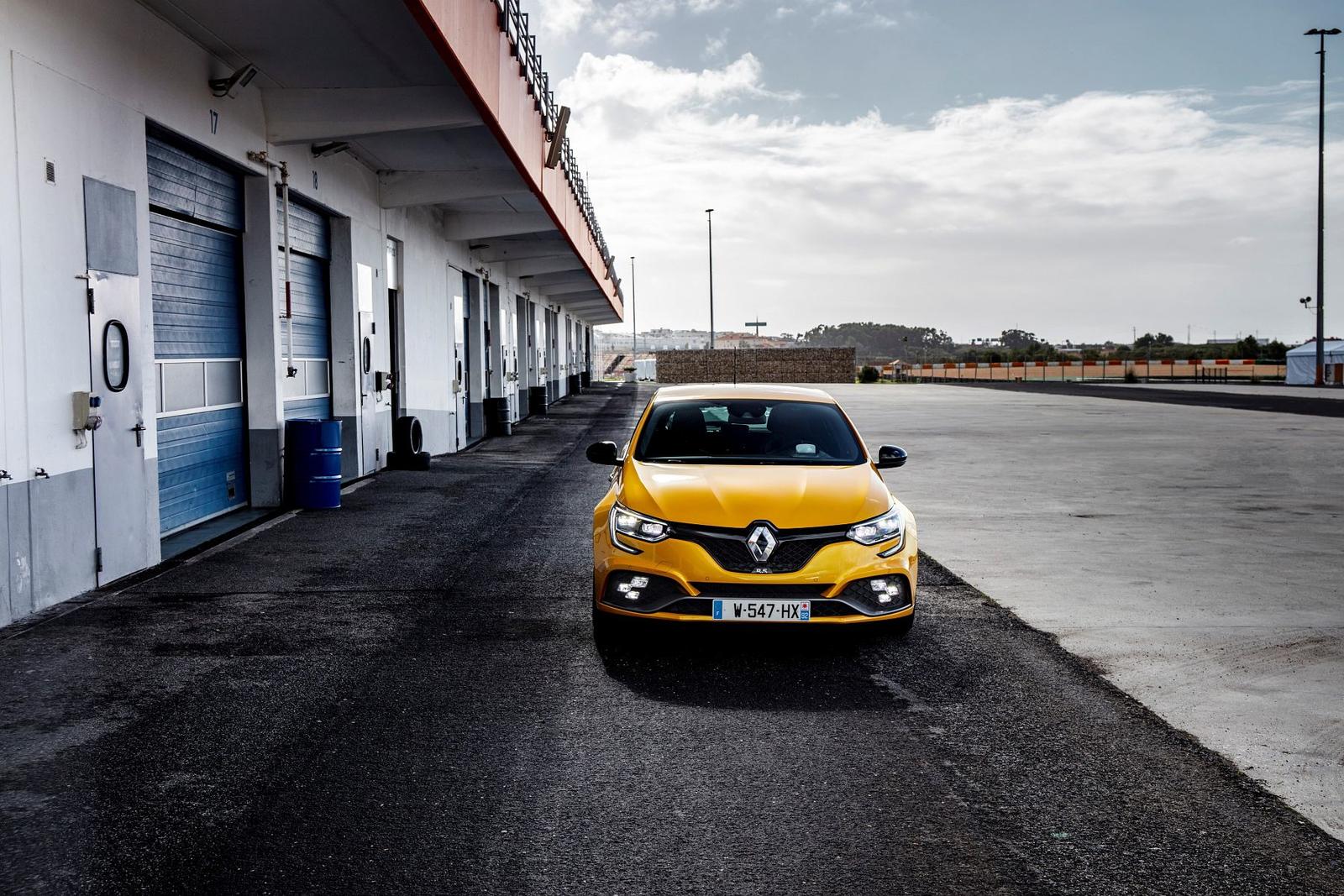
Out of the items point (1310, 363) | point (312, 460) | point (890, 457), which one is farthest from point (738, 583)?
point (1310, 363)

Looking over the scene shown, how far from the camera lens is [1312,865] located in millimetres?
3758

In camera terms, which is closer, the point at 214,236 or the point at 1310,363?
the point at 214,236

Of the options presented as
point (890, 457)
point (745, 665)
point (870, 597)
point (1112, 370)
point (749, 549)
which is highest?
point (890, 457)

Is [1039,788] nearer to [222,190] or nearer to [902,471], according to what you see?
[222,190]

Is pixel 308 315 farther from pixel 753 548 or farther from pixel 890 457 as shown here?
pixel 753 548

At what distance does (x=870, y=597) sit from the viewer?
6301 millimetres

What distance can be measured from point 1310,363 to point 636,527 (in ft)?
189

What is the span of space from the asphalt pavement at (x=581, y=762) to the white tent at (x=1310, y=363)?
179 feet

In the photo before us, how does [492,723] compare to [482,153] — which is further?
[482,153]

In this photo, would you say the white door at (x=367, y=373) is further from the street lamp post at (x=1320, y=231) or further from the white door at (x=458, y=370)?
the street lamp post at (x=1320, y=231)

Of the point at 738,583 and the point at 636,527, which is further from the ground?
the point at 636,527

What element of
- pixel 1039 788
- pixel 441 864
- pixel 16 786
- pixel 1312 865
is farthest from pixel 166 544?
pixel 1312 865

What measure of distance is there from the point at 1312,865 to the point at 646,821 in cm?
219

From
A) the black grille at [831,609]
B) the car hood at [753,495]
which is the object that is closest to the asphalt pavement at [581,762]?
the black grille at [831,609]
